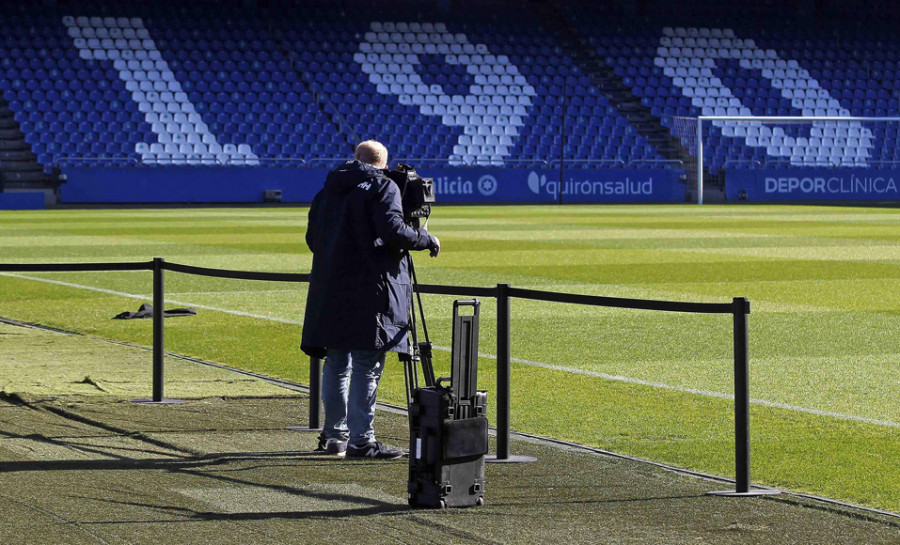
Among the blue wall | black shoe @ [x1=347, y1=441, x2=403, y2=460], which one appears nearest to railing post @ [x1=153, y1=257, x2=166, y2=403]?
black shoe @ [x1=347, y1=441, x2=403, y2=460]

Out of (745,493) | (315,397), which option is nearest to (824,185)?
(315,397)

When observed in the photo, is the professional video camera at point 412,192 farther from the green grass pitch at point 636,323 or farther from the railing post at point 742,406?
the green grass pitch at point 636,323

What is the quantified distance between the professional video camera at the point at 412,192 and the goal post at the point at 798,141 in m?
44.8

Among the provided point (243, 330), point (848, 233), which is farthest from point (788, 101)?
point (243, 330)

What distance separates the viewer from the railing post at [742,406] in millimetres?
6762

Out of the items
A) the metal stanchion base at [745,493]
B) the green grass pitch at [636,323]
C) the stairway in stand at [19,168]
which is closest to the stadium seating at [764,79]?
the green grass pitch at [636,323]

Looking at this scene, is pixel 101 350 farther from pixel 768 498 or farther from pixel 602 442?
pixel 768 498

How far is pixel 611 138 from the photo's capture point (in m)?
52.8

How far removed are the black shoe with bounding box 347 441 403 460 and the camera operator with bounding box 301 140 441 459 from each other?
0.23 m

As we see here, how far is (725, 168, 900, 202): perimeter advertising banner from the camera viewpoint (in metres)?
50.5

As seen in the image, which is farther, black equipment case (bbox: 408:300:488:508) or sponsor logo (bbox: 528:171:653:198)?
sponsor logo (bbox: 528:171:653:198)

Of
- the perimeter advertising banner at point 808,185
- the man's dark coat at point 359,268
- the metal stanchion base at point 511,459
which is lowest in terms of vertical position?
the metal stanchion base at point 511,459

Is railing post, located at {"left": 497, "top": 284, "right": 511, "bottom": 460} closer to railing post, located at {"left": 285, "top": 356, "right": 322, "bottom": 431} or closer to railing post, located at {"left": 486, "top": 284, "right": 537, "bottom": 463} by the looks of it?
railing post, located at {"left": 486, "top": 284, "right": 537, "bottom": 463}

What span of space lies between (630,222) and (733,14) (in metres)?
27.6
